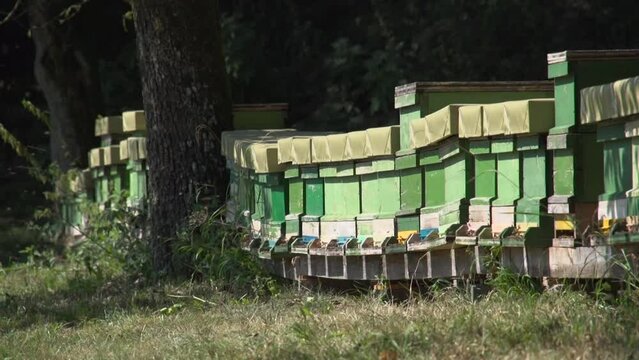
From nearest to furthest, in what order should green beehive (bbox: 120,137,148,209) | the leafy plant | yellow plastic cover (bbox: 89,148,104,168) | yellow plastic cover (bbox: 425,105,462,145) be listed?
yellow plastic cover (bbox: 425,105,462,145) → the leafy plant → green beehive (bbox: 120,137,148,209) → yellow plastic cover (bbox: 89,148,104,168)

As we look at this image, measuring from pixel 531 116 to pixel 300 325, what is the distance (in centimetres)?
182

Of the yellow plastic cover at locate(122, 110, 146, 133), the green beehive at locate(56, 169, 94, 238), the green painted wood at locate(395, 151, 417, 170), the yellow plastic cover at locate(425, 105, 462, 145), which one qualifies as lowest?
the green beehive at locate(56, 169, 94, 238)

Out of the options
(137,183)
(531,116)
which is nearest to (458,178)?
(531,116)

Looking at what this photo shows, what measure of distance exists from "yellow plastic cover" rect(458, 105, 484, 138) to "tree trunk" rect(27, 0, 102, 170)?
1176cm

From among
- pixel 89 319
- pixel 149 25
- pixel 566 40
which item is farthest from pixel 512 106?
pixel 566 40

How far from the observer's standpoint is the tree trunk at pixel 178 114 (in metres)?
11.8

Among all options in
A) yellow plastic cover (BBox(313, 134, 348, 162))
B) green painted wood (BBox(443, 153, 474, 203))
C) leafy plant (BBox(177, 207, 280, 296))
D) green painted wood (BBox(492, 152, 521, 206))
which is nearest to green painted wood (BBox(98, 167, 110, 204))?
leafy plant (BBox(177, 207, 280, 296))

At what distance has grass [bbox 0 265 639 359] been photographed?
230 inches

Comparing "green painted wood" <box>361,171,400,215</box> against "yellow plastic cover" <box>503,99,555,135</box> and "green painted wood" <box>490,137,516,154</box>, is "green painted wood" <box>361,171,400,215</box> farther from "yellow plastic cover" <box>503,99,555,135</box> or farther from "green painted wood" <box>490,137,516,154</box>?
"yellow plastic cover" <box>503,99,555,135</box>

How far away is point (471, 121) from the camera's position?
24.8 ft

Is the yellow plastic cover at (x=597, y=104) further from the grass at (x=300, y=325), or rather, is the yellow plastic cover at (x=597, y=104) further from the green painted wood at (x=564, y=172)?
the grass at (x=300, y=325)

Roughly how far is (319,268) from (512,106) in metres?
3.11

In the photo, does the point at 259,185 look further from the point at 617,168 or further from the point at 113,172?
the point at 113,172

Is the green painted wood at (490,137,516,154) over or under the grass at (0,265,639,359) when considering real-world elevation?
over
